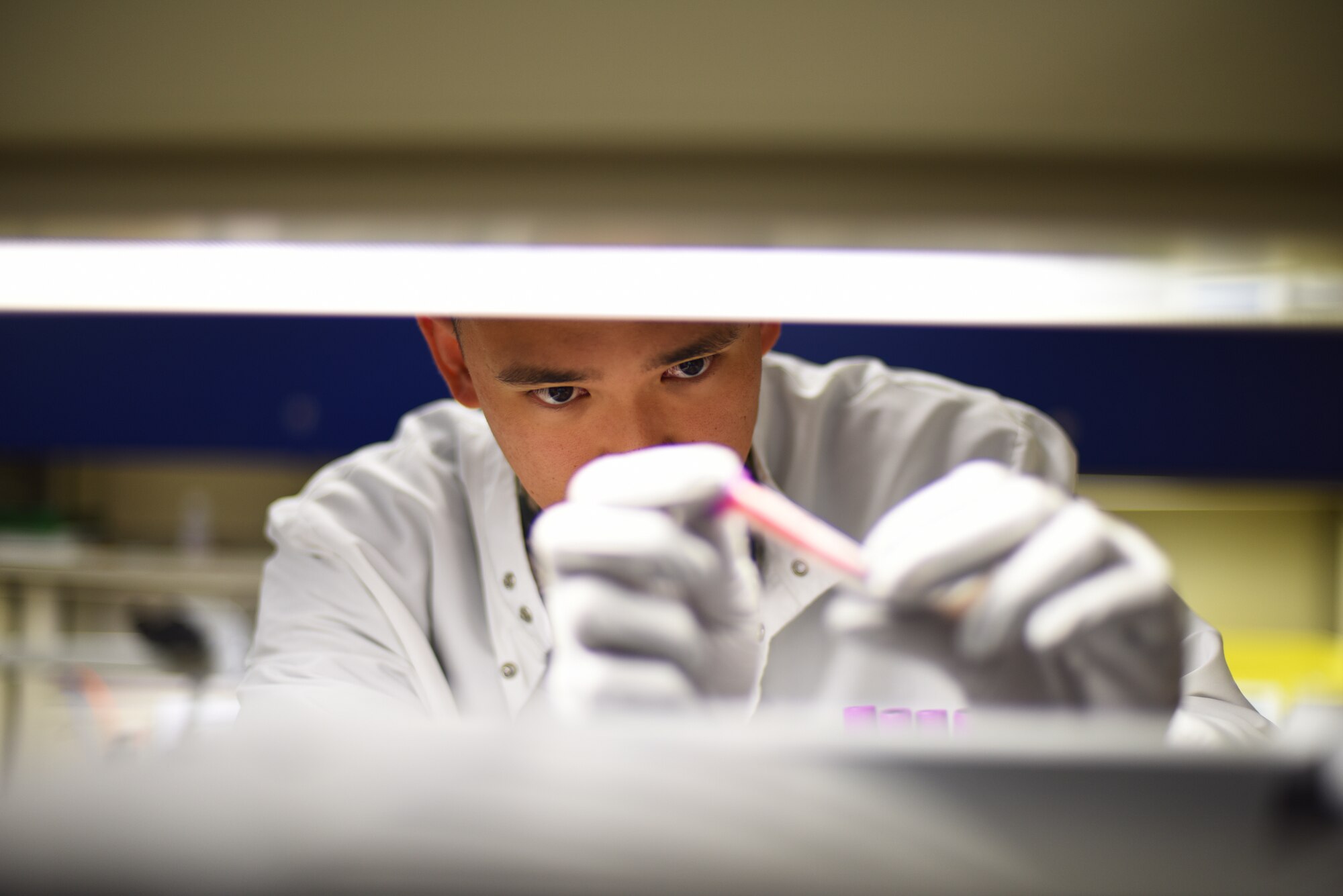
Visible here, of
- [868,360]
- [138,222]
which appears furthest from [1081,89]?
[868,360]

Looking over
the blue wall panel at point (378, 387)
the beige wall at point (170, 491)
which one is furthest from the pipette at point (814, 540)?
the beige wall at point (170, 491)

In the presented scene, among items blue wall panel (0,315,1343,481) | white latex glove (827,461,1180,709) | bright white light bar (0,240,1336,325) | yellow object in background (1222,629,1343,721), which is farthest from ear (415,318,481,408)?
yellow object in background (1222,629,1343,721)

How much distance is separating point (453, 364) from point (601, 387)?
1.32ft

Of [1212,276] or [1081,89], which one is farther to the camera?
[1212,276]

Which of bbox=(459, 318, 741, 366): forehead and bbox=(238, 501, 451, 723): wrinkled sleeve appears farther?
bbox=(238, 501, 451, 723): wrinkled sleeve

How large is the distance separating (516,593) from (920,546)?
82 centimetres

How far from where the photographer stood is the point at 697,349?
856mm

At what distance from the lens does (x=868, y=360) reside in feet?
5.21

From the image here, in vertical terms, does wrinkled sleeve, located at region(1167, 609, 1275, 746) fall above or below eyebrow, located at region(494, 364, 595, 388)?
below

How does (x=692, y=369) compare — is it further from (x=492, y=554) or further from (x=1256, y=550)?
(x=1256, y=550)

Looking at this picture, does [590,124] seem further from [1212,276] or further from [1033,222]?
[1212,276]

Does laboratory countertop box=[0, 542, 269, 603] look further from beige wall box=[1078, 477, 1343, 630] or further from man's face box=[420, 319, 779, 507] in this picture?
beige wall box=[1078, 477, 1343, 630]

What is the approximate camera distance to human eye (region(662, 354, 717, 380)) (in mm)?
904

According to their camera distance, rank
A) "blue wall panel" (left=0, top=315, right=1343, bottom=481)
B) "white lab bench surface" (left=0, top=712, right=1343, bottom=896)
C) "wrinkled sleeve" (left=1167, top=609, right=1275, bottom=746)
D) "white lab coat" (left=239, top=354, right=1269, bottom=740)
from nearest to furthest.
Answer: "white lab bench surface" (left=0, top=712, right=1343, bottom=896) < "wrinkled sleeve" (left=1167, top=609, right=1275, bottom=746) < "white lab coat" (left=239, top=354, right=1269, bottom=740) < "blue wall panel" (left=0, top=315, right=1343, bottom=481)
